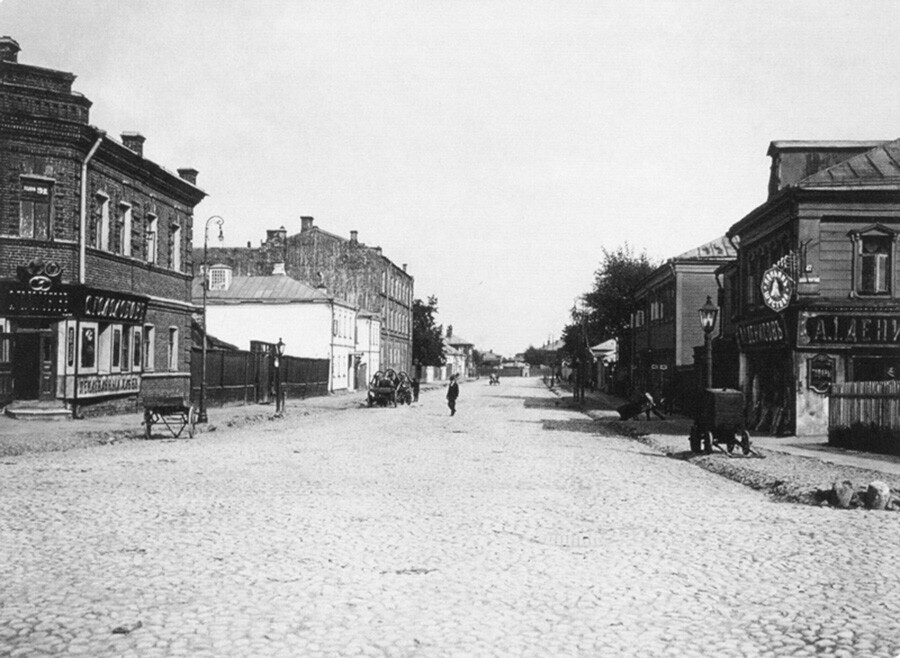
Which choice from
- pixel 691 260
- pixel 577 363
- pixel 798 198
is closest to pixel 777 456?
pixel 798 198

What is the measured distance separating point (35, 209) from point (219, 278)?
3012cm

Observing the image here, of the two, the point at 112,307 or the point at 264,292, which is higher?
the point at 264,292

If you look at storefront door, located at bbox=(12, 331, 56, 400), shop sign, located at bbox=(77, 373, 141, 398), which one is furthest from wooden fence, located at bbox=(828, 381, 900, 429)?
storefront door, located at bbox=(12, 331, 56, 400)

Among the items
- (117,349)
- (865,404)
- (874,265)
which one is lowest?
(865,404)

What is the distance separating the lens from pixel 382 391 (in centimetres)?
3941

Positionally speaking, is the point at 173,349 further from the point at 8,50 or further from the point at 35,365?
the point at 8,50

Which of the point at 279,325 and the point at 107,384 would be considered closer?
the point at 107,384

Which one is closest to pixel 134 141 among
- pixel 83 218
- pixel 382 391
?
pixel 83 218

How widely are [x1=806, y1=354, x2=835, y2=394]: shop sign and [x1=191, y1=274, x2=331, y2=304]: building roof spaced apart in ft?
111

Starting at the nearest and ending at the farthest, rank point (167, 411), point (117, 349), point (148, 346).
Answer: point (167, 411), point (117, 349), point (148, 346)

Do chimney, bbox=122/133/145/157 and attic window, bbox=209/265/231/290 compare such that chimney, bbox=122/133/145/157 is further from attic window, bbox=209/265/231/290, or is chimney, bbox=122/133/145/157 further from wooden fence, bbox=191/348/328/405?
attic window, bbox=209/265/231/290

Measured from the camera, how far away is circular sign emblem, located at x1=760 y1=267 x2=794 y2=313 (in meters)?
22.0

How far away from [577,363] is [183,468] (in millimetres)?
37056

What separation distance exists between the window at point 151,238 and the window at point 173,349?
2.87 m
